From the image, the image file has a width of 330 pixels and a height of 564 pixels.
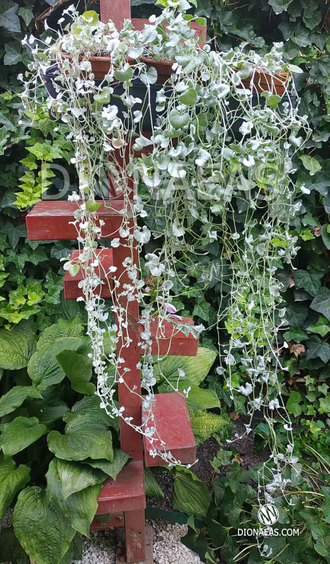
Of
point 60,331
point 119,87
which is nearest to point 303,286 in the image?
point 60,331

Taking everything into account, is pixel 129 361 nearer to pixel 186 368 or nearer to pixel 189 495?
pixel 186 368

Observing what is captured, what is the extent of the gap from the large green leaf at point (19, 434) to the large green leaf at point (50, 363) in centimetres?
13

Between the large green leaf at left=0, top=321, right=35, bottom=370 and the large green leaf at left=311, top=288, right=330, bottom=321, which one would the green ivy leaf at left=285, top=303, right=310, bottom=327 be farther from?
the large green leaf at left=0, top=321, right=35, bottom=370

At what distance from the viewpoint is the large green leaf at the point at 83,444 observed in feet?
3.58

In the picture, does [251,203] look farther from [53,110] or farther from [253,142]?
[53,110]

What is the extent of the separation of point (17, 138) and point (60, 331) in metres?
0.82

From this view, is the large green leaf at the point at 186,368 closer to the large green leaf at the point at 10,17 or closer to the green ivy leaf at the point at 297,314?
the green ivy leaf at the point at 297,314

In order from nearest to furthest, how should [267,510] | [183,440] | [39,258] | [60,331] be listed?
[183,440], [267,510], [60,331], [39,258]

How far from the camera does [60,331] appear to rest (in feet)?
5.27

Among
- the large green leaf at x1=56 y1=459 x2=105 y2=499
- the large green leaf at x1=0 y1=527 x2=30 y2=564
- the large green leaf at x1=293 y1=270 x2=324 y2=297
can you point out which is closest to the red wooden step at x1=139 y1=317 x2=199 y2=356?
the large green leaf at x1=56 y1=459 x2=105 y2=499

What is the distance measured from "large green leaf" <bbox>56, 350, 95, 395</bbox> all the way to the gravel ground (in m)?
0.59

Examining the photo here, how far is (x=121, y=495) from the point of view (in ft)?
3.67

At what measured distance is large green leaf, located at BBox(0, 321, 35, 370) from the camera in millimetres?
1474

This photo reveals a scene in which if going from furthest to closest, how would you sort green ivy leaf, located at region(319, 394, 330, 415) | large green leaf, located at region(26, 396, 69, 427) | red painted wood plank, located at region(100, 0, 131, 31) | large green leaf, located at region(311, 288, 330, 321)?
green ivy leaf, located at region(319, 394, 330, 415), large green leaf, located at region(311, 288, 330, 321), large green leaf, located at region(26, 396, 69, 427), red painted wood plank, located at region(100, 0, 131, 31)
